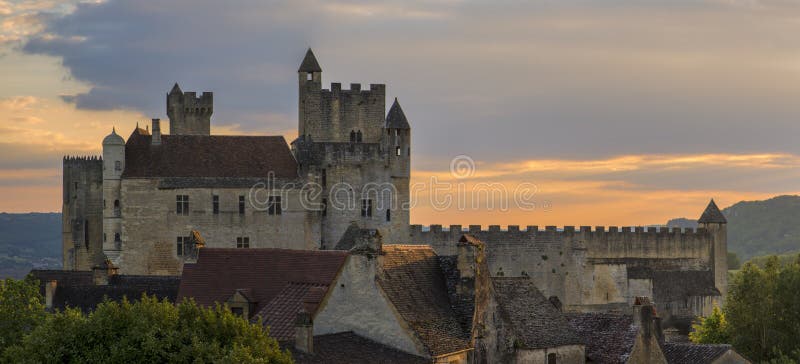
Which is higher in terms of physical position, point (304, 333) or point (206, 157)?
point (206, 157)

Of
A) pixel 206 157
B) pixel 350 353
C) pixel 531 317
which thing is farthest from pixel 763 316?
pixel 206 157

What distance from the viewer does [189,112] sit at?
9562 centimetres

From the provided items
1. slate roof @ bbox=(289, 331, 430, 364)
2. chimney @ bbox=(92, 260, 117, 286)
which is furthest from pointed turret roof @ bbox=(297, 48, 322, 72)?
slate roof @ bbox=(289, 331, 430, 364)

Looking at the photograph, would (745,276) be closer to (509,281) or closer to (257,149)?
(509,281)

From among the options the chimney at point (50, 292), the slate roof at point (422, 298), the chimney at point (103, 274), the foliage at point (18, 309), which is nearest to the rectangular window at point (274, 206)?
the chimney at point (103, 274)

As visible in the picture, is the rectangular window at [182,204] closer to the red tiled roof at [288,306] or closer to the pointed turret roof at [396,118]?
the pointed turret roof at [396,118]

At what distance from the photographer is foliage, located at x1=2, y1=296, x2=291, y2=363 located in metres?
41.6

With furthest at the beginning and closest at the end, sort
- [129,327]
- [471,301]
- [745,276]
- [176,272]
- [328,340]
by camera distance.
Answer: [176,272] < [745,276] < [471,301] < [328,340] < [129,327]

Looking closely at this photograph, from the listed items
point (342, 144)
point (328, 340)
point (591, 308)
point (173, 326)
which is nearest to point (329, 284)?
point (328, 340)

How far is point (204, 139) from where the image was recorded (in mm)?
90250

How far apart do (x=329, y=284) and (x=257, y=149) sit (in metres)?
39.8

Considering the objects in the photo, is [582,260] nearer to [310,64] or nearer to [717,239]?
[717,239]

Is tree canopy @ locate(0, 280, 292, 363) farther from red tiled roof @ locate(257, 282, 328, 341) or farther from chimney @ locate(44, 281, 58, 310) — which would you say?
chimney @ locate(44, 281, 58, 310)

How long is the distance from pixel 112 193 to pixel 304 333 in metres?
42.7
